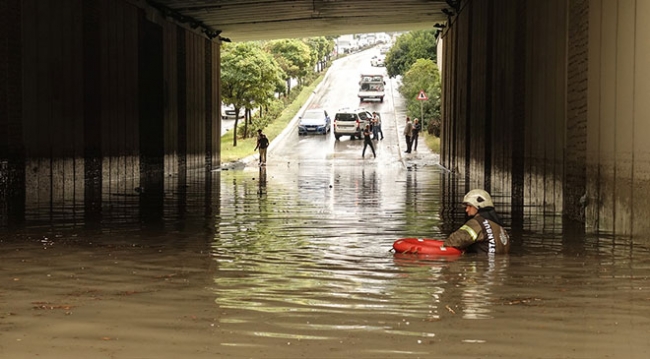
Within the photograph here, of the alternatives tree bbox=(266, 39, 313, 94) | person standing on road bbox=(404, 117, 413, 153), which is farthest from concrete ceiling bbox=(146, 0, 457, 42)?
tree bbox=(266, 39, 313, 94)

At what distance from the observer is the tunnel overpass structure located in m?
14.7

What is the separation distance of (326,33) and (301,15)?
8287 mm

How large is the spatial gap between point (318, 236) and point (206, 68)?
3227 centimetres

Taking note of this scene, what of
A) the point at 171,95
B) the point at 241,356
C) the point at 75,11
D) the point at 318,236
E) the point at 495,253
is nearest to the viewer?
the point at 241,356

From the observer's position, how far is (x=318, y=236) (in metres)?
14.3

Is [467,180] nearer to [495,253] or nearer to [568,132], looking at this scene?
[568,132]

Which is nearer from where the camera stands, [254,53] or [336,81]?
[254,53]

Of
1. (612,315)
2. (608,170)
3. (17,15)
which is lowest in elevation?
(612,315)

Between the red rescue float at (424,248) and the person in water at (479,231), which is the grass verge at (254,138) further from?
the person in water at (479,231)

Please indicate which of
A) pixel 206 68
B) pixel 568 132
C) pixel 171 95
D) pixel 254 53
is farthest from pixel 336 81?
pixel 568 132

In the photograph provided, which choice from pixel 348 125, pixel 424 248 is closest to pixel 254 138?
pixel 348 125

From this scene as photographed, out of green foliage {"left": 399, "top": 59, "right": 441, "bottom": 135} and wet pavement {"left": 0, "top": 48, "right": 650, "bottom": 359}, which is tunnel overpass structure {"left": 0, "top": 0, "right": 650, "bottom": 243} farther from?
green foliage {"left": 399, "top": 59, "right": 441, "bottom": 135}

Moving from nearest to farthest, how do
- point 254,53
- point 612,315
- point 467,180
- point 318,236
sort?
point 612,315 < point 318,236 < point 467,180 < point 254,53

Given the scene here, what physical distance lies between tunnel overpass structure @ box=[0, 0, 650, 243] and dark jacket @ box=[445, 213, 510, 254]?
2.24 m
